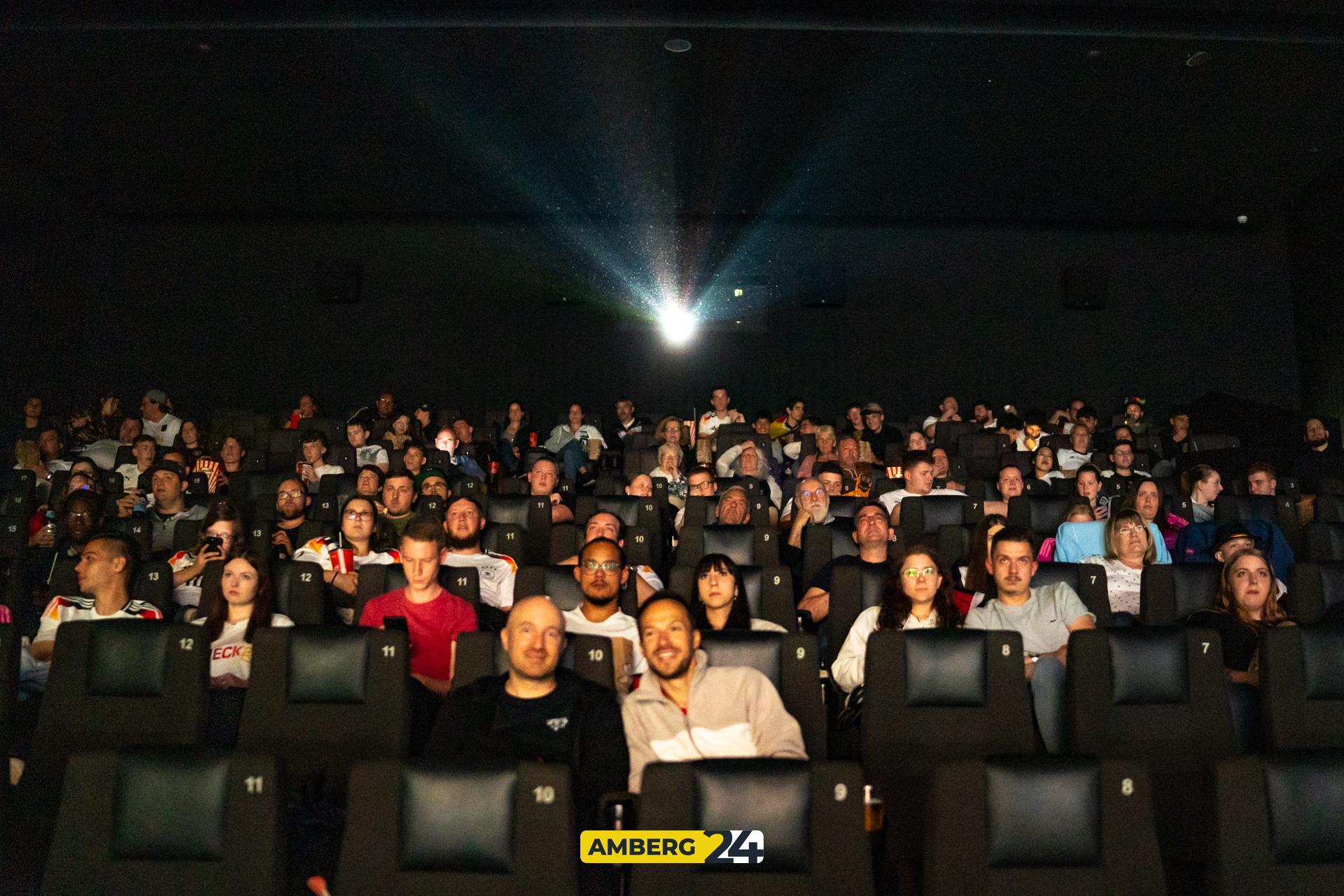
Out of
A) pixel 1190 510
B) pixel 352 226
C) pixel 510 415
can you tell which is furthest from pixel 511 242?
pixel 1190 510

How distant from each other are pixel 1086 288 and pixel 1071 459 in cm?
445

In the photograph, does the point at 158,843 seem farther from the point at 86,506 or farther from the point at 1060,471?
the point at 1060,471

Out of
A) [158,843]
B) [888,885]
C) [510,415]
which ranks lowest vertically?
[888,885]

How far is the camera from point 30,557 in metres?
5.52

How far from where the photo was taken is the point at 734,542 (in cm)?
485

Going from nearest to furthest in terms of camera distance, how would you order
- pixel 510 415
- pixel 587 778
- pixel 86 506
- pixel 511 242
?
pixel 587 778 < pixel 86 506 < pixel 510 415 < pixel 511 242

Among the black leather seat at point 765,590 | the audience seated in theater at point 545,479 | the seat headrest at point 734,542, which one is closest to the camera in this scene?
the black leather seat at point 765,590

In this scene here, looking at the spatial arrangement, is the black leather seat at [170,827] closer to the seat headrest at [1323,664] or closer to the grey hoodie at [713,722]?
the grey hoodie at [713,722]

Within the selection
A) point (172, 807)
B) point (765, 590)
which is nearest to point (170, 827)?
point (172, 807)

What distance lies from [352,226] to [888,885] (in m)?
10.4

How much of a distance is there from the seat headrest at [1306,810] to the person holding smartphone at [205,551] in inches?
142

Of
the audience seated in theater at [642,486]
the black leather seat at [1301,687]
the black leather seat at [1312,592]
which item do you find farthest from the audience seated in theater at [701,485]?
the black leather seat at [1301,687]

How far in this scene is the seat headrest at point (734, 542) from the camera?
15.8ft

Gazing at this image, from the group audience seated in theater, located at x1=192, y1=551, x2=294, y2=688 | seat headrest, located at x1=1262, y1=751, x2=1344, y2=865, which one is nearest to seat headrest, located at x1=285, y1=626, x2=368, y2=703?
audience seated in theater, located at x1=192, y1=551, x2=294, y2=688
